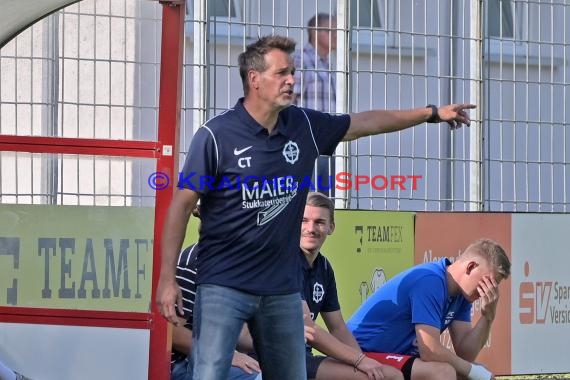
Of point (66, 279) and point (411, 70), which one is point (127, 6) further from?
point (411, 70)

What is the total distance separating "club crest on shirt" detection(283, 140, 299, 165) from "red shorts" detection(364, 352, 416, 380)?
67.3 inches

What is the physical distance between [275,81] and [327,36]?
397cm

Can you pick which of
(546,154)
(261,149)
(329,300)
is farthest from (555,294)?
(261,149)

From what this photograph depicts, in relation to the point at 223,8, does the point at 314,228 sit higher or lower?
lower

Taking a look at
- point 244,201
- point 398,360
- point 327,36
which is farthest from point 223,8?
point 244,201

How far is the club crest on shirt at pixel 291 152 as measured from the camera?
5.23m

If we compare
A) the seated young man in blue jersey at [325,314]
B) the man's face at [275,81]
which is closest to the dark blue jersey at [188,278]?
the seated young man in blue jersey at [325,314]

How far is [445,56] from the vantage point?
959 centimetres

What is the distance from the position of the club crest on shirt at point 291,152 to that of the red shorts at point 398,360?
1710 mm

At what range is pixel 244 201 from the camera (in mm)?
5094

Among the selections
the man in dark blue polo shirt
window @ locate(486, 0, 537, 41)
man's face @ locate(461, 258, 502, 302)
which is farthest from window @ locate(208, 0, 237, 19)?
the man in dark blue polo shirt

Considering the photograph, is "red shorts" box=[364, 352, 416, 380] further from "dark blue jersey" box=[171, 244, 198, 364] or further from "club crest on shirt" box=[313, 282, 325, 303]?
"dark blue jersey" box=[171, 244, 198, 364]

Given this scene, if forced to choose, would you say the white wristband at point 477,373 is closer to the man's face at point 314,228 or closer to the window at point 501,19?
the man's face at point 314,228

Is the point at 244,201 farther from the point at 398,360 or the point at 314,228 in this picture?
the point at 398,360
